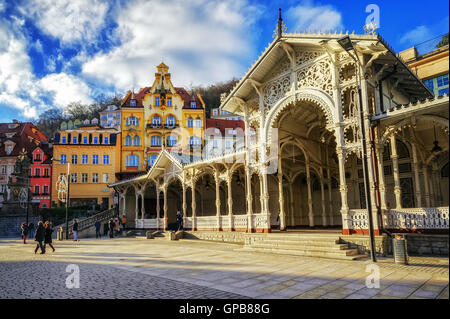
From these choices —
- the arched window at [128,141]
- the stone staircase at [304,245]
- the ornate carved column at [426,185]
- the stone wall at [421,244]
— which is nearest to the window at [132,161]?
the arched window at [128,141]

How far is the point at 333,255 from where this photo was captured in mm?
11492

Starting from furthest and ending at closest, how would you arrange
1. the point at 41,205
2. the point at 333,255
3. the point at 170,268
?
the point at 41,205, the point at 333,255, the point at 170,268

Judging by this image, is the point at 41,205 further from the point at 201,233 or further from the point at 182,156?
the point at 201,233

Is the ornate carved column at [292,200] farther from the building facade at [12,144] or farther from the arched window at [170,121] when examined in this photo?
the building facade at [12,144]

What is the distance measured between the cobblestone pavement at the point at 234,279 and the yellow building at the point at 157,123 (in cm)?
3646

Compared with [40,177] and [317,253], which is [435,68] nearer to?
[317,253]

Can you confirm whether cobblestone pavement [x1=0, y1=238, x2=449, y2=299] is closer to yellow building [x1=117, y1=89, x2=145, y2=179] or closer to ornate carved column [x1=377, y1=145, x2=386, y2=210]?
ornate carved column [x1=377, y1=145, x2=386, y2=210]

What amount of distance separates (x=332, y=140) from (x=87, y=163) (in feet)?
125

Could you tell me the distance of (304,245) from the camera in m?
13.1

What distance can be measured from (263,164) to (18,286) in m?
12.0

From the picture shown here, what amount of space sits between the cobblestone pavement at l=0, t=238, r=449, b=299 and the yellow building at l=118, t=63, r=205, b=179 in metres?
36.5

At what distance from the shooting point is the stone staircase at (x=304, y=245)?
11.6 m
